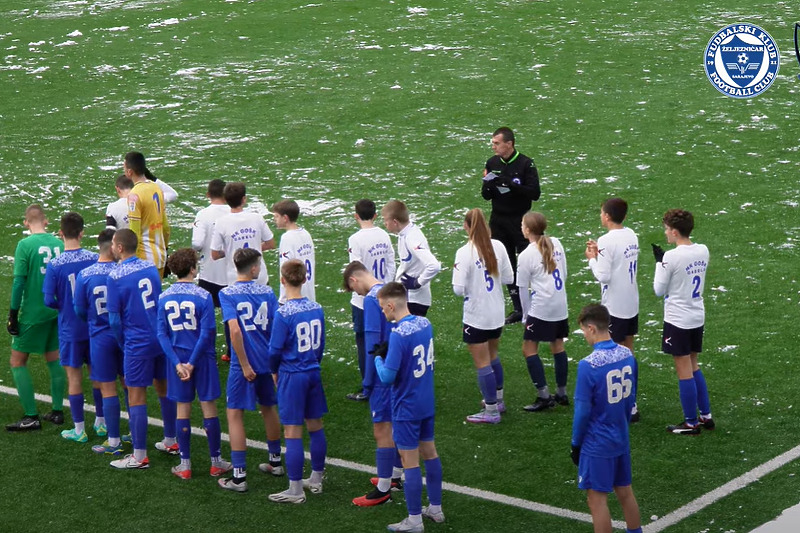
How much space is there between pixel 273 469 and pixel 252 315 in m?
1.39

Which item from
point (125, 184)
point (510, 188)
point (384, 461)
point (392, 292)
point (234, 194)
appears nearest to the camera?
point (392, 292)

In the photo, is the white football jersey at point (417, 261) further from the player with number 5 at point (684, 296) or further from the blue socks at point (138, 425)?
the blue socks at point (138, 425)

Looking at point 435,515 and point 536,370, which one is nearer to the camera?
point 435,515

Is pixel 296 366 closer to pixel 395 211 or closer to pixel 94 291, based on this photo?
pixel 395 211

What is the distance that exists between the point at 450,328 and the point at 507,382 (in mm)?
A: 1649

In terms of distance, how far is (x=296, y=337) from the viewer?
794 centimetres

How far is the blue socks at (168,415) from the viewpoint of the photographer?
9.05 metres

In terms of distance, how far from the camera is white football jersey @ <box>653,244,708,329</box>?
9.03 metres

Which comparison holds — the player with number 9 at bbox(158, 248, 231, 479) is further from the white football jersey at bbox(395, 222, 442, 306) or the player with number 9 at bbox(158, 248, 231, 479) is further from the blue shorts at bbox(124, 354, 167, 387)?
the white football jersey at bbox(395, 222, 442, 306)

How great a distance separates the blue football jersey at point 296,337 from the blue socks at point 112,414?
1782 mm

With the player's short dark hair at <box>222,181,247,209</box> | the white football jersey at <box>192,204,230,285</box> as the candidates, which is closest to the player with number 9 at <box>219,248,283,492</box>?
the player's short dark hair at <box>222,181,247,209</box>

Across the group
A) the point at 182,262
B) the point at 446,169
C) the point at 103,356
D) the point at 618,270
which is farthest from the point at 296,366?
the point at 446,169

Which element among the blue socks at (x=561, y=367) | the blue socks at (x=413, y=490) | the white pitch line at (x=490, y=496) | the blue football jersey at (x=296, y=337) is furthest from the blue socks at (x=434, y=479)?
the blue socks at (x=561, y=367)

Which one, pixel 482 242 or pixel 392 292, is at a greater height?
pixel 392 292
